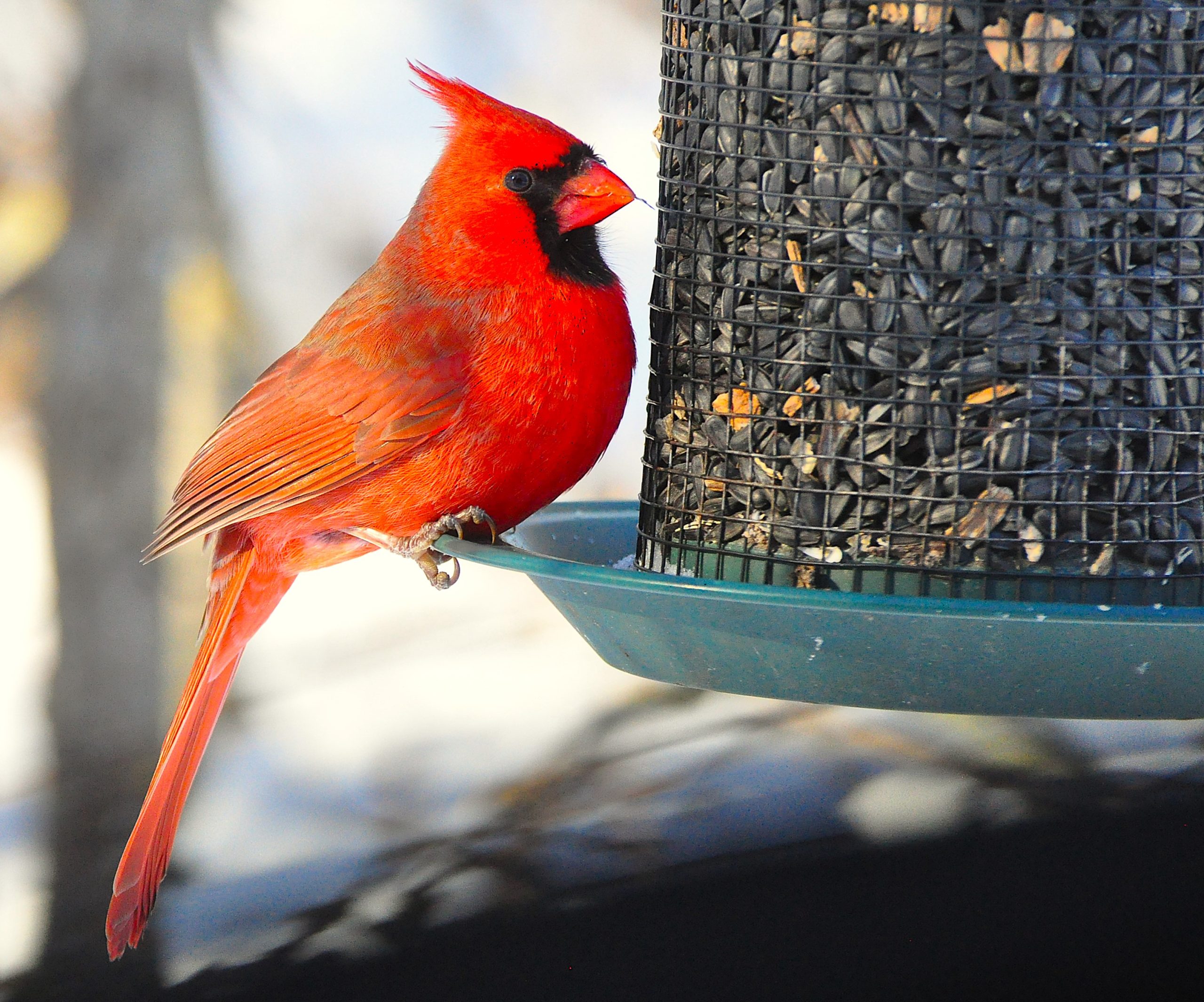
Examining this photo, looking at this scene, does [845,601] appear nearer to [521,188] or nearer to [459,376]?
[459,376]

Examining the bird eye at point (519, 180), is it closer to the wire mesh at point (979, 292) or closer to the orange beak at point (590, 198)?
the orange beak at point (590, 198)

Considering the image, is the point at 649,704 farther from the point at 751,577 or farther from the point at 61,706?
the point at 751,577

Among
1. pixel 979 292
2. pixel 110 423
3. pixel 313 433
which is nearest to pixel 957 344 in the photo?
pixel 979 292

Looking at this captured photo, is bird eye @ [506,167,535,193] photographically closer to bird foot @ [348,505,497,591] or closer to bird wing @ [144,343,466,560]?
bird wing @ [144,343,466,560]

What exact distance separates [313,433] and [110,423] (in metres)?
2.34

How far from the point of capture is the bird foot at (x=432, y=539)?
290 centimetres

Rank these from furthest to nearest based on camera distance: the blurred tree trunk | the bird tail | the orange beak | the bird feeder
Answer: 1. the blurred tree trunk
2. the bird tail
3. the orange beak
4. the bird feeder

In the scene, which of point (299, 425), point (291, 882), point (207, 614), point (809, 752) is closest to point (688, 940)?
point (809, 752)

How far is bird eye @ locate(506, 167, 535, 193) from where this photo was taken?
2.93m

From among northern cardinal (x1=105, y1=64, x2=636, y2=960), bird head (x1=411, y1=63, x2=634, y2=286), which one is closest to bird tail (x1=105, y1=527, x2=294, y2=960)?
northern cardinal (x1=105, y1=64, x2=636, y2=960)

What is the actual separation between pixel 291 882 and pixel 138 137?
2.43m

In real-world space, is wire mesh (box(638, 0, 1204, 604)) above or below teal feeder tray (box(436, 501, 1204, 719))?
above

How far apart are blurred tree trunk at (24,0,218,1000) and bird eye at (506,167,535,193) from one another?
2.40 metres

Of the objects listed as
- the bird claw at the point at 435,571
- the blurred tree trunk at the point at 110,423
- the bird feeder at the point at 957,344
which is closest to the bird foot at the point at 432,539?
the bird claw at the point at 435,571
